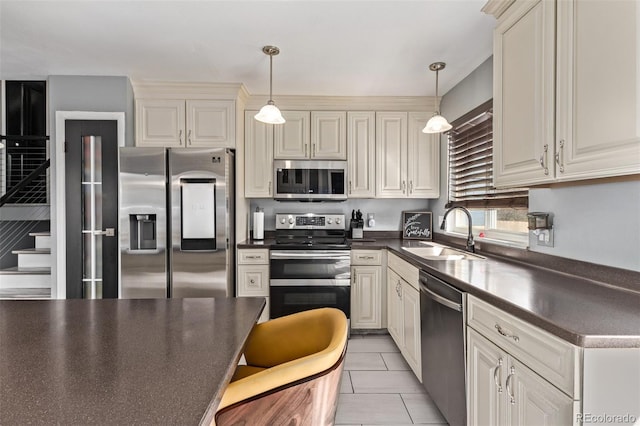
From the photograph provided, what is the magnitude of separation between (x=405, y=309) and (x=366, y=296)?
2.22ft

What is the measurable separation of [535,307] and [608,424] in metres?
0.35

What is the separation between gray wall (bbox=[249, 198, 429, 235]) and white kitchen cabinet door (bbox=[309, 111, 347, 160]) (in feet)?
1.97

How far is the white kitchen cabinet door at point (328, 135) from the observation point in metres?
3.53

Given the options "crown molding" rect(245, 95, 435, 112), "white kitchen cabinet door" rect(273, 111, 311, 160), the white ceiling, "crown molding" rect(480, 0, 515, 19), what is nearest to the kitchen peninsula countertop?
"crown molding" rect(480, 0, 515, 19)

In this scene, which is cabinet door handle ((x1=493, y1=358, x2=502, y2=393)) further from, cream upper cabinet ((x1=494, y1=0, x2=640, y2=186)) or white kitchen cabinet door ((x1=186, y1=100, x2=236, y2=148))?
white kitchen cabinet door ((x1=186, y1=100, x2=236, y2=148))

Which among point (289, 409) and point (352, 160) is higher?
point (352, 160)

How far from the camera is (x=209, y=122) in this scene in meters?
3.26

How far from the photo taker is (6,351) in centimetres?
95

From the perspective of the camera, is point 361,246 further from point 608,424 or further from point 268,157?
point 608,424

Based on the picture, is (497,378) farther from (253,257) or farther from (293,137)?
(293,137)

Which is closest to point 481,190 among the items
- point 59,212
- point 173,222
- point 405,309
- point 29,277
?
point 405,309

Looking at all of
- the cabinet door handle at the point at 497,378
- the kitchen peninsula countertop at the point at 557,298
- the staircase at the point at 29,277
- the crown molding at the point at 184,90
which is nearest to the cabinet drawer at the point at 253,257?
the crown molding at the point at 184,90

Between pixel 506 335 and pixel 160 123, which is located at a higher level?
pixel 160 123

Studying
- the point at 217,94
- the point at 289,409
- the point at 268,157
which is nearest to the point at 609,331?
the point at 289,409
